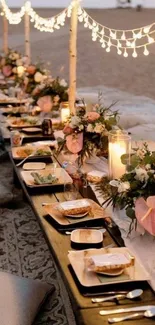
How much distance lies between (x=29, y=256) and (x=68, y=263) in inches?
38.3

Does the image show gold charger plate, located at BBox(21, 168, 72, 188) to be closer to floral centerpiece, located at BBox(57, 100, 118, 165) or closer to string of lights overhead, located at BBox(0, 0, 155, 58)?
floral centerpiece, located at BBox(57, 100, 118, 165)

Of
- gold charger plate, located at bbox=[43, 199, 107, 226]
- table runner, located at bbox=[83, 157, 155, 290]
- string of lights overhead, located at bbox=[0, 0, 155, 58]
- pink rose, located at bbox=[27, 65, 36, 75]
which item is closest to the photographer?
table runner, located at bbox=[83, 157, 155, 290]

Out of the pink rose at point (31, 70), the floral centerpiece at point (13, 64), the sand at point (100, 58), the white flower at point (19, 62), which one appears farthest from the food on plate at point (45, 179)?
the sand at point (100, 58)

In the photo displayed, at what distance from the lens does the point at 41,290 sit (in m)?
2.26

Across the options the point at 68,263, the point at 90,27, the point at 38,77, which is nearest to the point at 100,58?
the point at 38,77

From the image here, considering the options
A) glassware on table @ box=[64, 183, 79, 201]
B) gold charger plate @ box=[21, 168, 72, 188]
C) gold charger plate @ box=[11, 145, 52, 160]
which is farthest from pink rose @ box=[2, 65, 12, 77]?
glassware on table @ box=[64, 183, 79, 201]

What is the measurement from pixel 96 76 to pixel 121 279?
8071 millimetres

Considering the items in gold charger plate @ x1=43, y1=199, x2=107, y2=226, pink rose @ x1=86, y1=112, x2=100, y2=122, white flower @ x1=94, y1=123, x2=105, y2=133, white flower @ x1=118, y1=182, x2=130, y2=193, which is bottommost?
gold charger plate @ x1=43, y1=199, x2=107, y2=226

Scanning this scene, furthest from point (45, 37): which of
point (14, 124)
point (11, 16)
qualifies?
point (14, 124)

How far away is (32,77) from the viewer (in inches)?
193

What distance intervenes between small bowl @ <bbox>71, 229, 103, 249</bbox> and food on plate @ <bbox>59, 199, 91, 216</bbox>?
164mm

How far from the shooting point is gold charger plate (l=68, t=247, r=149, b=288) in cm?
168

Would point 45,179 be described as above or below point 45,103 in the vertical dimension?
below

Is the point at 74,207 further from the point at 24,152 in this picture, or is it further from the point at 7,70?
the point at 7,70
